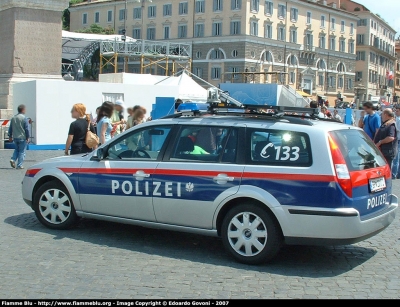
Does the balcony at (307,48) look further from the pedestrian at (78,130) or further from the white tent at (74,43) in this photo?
the pedestrian at (78,130)

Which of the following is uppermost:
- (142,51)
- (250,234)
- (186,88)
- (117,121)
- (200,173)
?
(142,51)

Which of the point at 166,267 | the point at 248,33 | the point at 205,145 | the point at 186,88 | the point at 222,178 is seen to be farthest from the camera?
the point at 248,33

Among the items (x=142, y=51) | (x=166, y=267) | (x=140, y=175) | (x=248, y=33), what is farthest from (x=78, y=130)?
(x=248, y=33)

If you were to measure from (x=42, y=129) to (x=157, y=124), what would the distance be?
14631 millimetres

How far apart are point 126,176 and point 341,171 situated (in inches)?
103

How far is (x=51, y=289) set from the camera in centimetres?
545

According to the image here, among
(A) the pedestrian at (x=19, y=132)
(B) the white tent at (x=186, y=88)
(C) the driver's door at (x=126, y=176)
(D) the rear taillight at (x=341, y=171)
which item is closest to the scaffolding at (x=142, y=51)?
(B) the white tent at (x=186, y=88)

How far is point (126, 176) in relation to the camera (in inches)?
285

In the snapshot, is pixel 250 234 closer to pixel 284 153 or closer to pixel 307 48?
pixel 284 153

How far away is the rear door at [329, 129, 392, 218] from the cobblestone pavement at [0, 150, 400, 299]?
2.40 feet

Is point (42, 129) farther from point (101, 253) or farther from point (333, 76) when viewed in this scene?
point (333, 76)

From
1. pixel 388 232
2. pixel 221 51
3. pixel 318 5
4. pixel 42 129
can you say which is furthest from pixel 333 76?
pixel 388 232

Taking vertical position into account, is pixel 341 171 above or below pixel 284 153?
below

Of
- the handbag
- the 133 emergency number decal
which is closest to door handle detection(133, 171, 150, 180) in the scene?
the 133 emergency number decal
